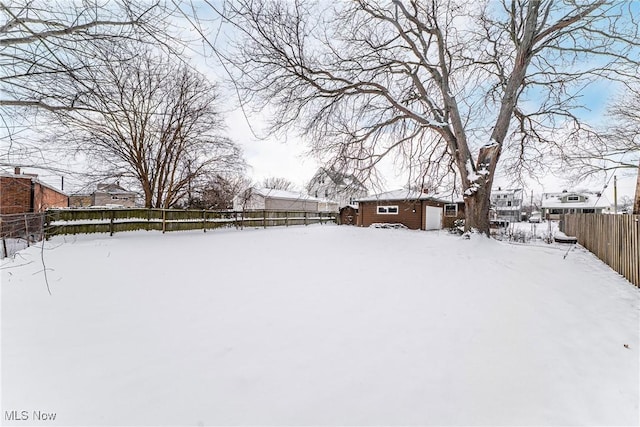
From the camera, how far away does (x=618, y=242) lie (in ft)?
18.7

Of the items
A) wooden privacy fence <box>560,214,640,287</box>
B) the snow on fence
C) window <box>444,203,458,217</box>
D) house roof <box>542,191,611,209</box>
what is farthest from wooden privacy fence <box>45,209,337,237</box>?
house roof <box>542,191,611,209</box>

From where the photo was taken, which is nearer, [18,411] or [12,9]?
[18,411]

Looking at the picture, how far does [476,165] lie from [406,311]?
749 cm

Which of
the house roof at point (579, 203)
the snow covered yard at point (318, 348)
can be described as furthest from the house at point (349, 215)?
the house roof at point (579, 203)

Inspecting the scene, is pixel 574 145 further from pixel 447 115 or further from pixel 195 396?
pixel 195 396

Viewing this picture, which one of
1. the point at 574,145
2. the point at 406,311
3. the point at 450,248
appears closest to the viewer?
the point at 406,311

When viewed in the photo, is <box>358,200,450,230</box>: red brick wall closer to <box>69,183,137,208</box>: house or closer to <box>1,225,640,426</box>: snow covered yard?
<box>1,225,640,426</box>: snow covered yard

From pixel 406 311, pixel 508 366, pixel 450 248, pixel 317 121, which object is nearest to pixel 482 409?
pixel 508 366

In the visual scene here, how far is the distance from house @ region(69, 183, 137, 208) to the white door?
826 inches

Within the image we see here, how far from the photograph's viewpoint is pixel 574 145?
10.3 metres

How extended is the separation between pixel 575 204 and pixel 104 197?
6688cm

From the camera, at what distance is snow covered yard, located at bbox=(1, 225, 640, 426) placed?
1.93 metres

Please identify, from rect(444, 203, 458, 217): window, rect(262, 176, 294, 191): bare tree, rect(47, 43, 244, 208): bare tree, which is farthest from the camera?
rect(262, 176, 294, 191): bare tree

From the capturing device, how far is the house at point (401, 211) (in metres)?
21.8
